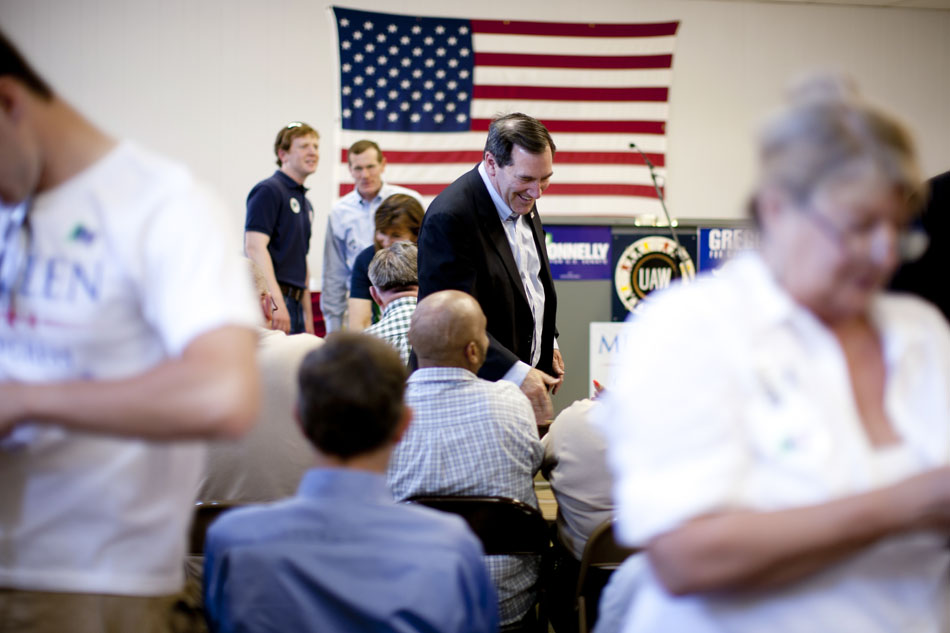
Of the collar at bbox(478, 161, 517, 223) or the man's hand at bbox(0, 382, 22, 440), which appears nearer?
the man's hand at bbox(0, 382, 22, 440)

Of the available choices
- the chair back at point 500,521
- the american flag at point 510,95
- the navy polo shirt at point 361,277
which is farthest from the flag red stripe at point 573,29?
the chair back at point 500,521

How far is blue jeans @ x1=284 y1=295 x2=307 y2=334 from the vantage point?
5.35 metres

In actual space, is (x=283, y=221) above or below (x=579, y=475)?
above

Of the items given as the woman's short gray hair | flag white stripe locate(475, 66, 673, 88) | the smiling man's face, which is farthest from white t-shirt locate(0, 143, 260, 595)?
flag white stripe locate(475, 66, 673, 88)

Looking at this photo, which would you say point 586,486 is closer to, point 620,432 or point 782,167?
point 620,432

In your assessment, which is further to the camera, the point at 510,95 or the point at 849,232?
the point at 510,95

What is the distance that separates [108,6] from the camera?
6941mm

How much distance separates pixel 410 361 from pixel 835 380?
83.6 inches

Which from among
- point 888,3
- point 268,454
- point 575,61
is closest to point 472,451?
point 268,454

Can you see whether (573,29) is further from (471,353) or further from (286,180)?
(471,353)

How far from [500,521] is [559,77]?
5826mm

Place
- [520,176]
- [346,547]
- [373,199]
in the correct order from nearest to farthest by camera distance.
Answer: [346,547] < [520,176] < [373,199]

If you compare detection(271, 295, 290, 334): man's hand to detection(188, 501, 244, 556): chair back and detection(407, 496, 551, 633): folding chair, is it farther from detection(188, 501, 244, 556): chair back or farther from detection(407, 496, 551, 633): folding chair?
detection(407, 496, 551, 633): folding chair

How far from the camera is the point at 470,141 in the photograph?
280 inches
